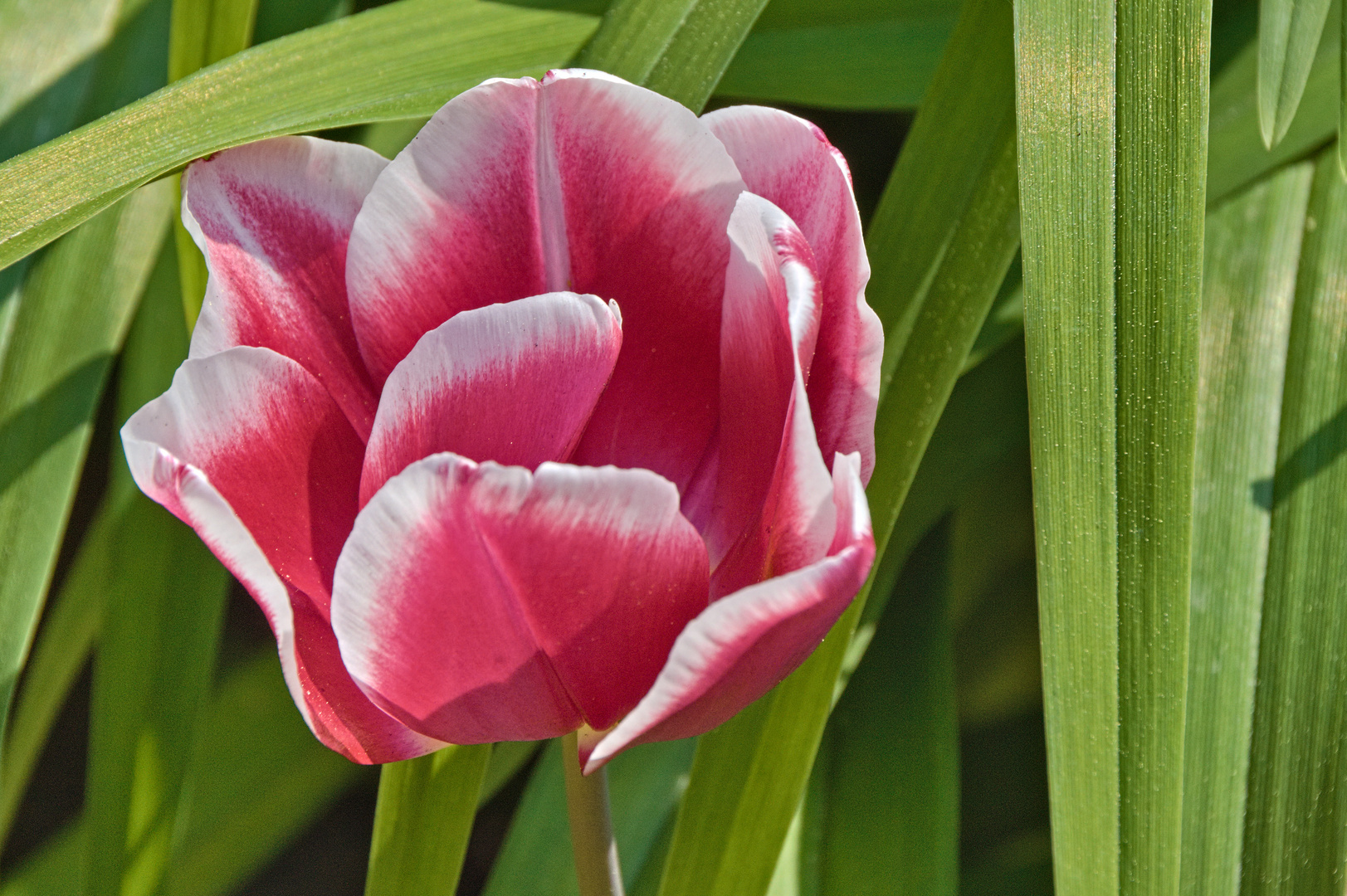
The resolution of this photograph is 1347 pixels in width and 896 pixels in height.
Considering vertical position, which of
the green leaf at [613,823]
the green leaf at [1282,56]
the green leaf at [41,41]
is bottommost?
the green leaf at [613,823]

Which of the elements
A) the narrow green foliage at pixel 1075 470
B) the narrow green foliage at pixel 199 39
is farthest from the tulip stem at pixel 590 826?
the narrow green foliage at pixel 199 39

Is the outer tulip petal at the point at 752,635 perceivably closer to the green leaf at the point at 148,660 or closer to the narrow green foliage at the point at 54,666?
the green leaf at the point at 148,660

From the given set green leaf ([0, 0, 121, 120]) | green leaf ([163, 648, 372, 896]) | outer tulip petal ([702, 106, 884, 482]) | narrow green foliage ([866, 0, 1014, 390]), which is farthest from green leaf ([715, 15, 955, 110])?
green leaf ([163, 648, 372, 896])

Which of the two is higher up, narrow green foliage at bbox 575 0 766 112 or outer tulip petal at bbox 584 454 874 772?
narrow green foliage at bbox 575 0 766 112

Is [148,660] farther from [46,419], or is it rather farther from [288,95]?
[288,95]

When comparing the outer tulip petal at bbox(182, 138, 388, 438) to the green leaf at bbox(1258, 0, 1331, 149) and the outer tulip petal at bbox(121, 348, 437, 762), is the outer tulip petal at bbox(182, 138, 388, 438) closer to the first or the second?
the outer tulip petal at bbox(121, 348, 437, 762)

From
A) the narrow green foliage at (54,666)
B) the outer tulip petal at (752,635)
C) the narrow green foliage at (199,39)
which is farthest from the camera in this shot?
the narrow green foliage at (54,666)

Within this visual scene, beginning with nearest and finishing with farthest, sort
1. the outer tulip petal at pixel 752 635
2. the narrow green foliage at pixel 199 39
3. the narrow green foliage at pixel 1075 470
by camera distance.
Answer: the outer tulip petal at pixel 752 635
the narrow green foliage at pixel 1075 470
the narrow green foliage at pixel 199 39
